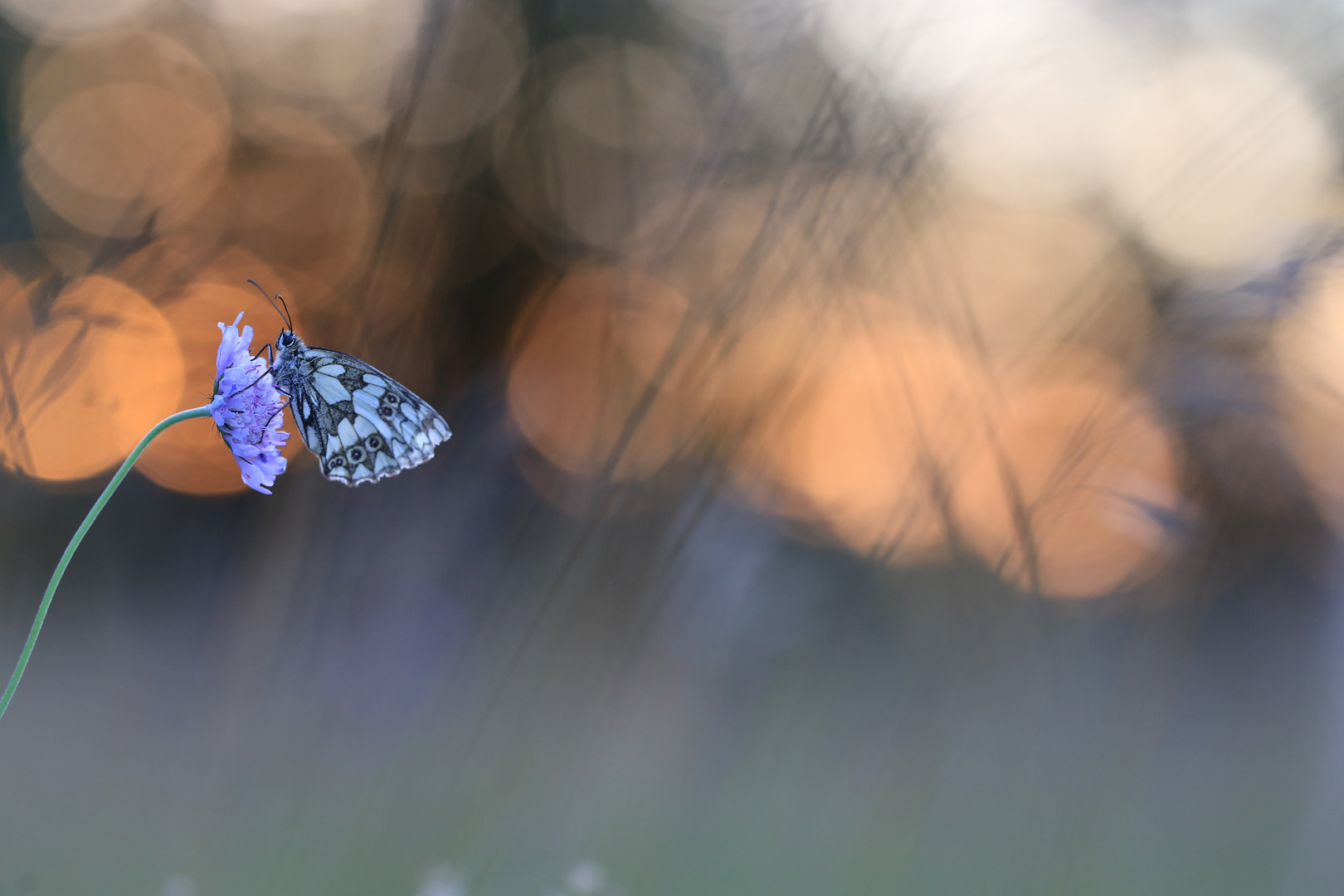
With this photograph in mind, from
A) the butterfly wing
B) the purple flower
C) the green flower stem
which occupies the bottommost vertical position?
the butterfly wing

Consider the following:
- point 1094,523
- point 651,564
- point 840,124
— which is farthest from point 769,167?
point 1094,523

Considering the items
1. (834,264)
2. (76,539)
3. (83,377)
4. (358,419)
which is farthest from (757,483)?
(76,539)

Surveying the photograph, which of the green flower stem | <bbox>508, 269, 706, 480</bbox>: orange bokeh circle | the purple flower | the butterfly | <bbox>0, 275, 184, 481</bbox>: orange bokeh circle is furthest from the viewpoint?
<bbox>508, 269, 706, 480</bbox>: orange bokeh circle

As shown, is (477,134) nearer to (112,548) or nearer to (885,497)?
(885,497)

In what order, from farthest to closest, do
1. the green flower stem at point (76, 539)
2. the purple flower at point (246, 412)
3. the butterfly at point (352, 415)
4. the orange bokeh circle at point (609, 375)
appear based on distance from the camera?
the orange bokeh circle at point (609, 375) → the butterfly at point (352, 415) → the purple flower at point (246, 412) → the green flower stem at point (76, 539)

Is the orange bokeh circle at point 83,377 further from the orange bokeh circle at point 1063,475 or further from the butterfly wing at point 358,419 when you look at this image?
the orange bokeh circle at point 1063,475

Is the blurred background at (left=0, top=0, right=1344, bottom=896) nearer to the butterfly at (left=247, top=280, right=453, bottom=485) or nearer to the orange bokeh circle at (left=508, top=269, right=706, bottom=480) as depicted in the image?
the orange bokeh circle at (left=508, top=269, right=706, bottom=480)

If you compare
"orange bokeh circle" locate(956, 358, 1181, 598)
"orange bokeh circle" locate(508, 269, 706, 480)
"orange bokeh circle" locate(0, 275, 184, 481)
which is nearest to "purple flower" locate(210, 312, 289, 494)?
"orange bokeh circle" locate(0, 275, 184, 481)

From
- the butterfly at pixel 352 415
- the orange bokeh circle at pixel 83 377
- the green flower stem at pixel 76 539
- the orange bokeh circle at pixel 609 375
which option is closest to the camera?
the green flower stem at pixel 76 539

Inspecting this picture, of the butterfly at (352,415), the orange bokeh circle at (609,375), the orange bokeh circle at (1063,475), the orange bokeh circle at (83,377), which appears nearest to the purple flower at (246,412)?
the butterfly at (352,415)
